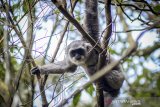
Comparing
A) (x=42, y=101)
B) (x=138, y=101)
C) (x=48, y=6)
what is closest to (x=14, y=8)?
(x=48, y=6)

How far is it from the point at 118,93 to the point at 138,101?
2031 millimetres

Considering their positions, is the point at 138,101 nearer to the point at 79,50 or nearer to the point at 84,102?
the point at 79,50

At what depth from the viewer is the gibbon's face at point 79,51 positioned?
626cm

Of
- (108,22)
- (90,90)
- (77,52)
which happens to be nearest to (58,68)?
(77,52)

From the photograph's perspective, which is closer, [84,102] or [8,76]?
[8,76]

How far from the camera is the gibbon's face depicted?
20.5 feet

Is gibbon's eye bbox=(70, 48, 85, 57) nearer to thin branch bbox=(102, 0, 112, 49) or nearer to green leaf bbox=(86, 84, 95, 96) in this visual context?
green leaf bbox=(86, 84, 95, 96)

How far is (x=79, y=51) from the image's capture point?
20.9ft

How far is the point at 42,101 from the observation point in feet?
15.3

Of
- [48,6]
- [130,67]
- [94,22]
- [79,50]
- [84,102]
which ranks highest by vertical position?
[48,6]

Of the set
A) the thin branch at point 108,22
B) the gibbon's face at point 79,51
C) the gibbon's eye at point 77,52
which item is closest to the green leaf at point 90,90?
the gibbon's face at point 79,51

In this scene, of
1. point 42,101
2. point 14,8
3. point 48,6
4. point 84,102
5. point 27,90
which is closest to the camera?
point 42,101

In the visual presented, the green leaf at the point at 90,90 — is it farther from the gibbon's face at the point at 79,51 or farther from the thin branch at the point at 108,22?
the thin branch at the point at 108,22

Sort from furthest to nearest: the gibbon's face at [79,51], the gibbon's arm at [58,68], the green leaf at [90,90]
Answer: the gibbon's face at [79,51] < the gibbon's arm at [58,68] < the green leaf at [90,90]
